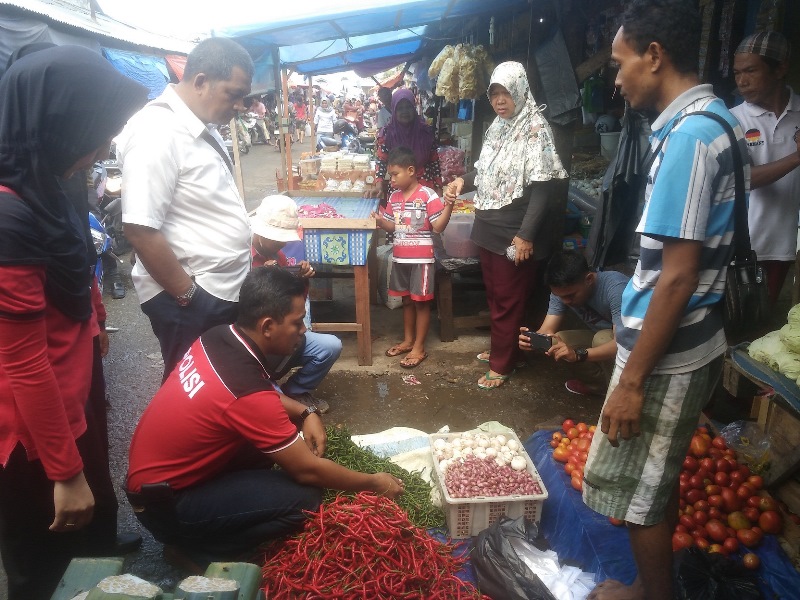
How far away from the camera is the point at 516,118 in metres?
4.08

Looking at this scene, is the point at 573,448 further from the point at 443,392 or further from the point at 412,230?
the point at 412,230

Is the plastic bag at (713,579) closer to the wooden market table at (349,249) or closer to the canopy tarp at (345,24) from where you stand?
the wooden market table at (349,249)

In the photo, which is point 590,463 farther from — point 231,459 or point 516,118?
point 516,118

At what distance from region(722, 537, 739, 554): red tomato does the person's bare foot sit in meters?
0.59

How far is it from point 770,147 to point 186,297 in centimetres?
336

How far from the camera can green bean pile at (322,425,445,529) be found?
275 centimetres

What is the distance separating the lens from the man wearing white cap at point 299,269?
3619 mm

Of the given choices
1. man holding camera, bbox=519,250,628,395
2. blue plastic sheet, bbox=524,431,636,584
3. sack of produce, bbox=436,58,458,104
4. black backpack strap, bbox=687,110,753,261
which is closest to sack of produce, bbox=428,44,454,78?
sack of produce, bbox=436,58,458,104

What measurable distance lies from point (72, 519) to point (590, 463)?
1.76m

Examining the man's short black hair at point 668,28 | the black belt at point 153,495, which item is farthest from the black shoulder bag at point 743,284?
the black belt at point 153,495

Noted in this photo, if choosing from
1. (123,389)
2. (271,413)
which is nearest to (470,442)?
(271,413)

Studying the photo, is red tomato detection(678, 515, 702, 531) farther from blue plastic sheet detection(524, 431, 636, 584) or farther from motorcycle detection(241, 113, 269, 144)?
motorcycle detection(241, 113, 269, 144)

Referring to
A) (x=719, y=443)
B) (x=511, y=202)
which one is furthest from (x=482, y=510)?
(x=511, y=202)

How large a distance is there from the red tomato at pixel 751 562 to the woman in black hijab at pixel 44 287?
261 cm
